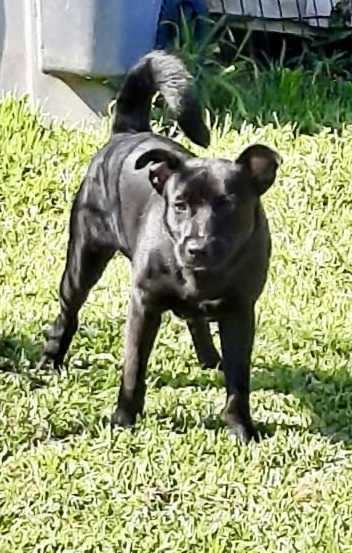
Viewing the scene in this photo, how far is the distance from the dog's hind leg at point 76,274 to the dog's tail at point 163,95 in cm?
38

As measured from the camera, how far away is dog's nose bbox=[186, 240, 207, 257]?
11.6 feet

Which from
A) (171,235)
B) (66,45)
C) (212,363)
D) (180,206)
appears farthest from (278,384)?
(66,45)

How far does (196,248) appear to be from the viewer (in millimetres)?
3547

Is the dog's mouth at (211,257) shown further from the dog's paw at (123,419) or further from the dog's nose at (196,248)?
the dog's paw at (123,419)

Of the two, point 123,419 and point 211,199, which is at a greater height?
point 211,199

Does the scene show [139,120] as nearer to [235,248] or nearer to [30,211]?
[235,248]

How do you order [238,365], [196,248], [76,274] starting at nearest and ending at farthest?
[196,248], [238,365], [76,274]

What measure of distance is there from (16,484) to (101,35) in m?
3.05

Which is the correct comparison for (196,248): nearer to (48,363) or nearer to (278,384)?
(278,384)

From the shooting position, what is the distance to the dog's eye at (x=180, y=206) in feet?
11.9

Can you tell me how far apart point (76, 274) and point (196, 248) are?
93cm

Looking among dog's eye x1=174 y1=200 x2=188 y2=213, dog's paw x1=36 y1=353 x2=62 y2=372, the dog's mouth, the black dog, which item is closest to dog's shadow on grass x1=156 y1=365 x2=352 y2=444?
the black dog

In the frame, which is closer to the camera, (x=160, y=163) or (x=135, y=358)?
(x=160, y=163)

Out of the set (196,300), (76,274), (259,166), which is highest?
(259,166)
